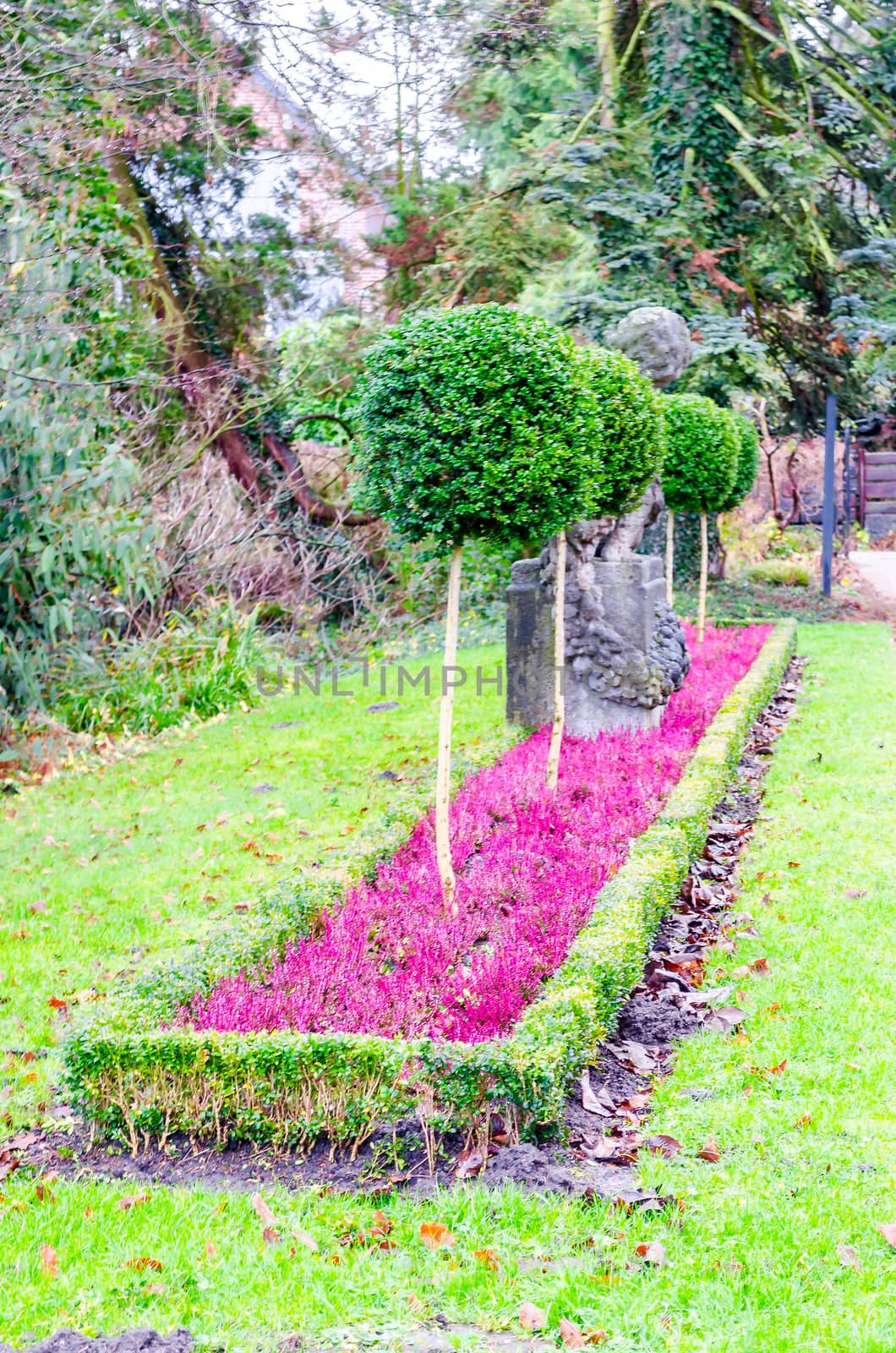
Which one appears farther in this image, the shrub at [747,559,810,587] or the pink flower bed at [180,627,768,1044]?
the shrub at [747,559,810,587]

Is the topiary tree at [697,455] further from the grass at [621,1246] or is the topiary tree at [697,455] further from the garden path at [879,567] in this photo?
the garden path at [879,567]

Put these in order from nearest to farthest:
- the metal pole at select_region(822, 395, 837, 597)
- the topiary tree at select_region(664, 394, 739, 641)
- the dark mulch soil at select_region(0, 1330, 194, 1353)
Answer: the dark mulch soil at select_region(0, 1330, 194, 1353), the topiary tree at select_region(664, 394, 739, 641), the metal pole at select_region(822, 395, 837, 597)

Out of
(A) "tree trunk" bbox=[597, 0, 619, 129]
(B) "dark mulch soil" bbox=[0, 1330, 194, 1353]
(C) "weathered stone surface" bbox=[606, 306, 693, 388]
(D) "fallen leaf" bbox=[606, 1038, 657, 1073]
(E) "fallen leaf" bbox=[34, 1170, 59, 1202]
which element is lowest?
(E) "fallen leaf" bbox=[34, 1170, 59, 1202]

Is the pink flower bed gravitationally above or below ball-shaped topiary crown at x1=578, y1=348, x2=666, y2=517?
below

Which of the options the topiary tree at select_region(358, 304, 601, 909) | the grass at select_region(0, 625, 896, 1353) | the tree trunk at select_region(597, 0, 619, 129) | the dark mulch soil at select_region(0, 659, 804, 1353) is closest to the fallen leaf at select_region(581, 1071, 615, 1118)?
the dark mulch soil at select_region(0, 659, 804, 1353)

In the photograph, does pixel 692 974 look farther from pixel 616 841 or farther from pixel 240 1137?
pixel 240 1137

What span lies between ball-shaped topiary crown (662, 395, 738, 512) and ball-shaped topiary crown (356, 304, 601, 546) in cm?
629

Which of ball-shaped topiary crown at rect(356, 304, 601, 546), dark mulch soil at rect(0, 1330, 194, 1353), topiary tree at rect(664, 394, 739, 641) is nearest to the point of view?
dark mulch soil at rect(0, 1330, 194, 1353)

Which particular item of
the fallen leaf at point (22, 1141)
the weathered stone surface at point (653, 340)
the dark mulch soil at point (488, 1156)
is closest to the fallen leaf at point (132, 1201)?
the dark mulch soil at point (488, 1156)

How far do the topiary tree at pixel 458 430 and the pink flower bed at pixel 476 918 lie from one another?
0.32 meters

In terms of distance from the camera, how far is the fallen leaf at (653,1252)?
3.06m

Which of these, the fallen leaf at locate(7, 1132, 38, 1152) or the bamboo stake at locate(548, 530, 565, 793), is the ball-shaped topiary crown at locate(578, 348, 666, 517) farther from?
the fallen leaf at locate(7, 1132, 38, 1152)

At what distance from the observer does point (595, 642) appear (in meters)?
8.84

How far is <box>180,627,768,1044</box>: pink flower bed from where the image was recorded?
14.4 feet
